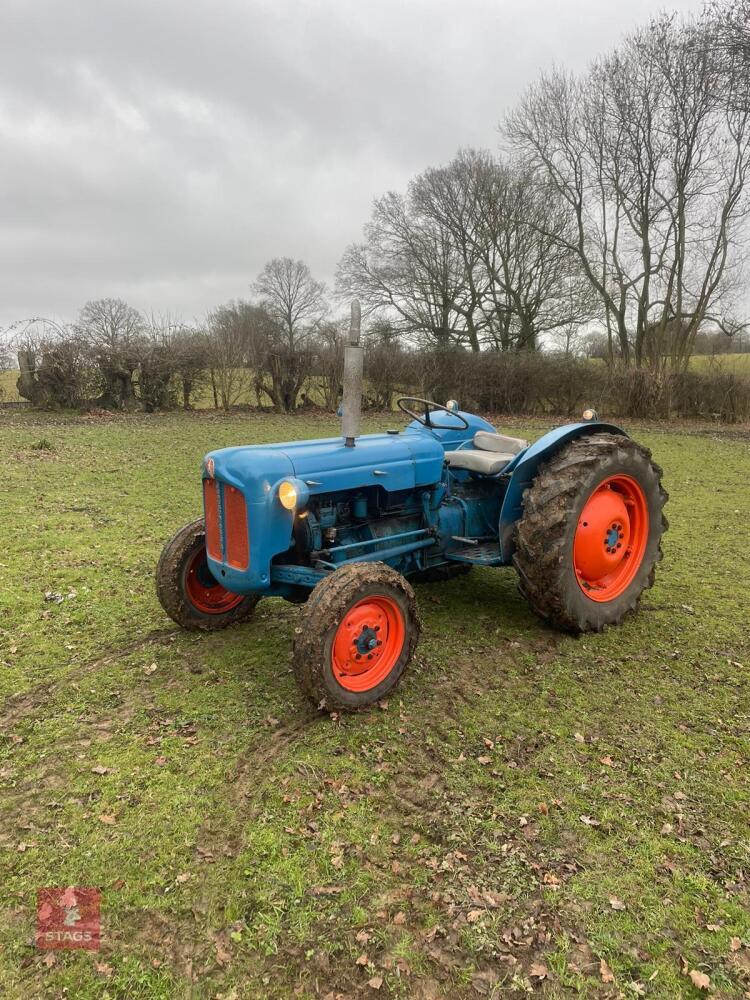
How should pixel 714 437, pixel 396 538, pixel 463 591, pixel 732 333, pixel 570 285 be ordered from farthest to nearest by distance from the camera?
1. pixel 570 285
2. pixel 732 333
3. pixel 714 437
4. pixel 463 591
5. pixel 396 538

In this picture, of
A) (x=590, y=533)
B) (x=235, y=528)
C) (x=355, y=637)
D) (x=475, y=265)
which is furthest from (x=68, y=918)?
(x=475, y=265)

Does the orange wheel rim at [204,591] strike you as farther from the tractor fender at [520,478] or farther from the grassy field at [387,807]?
the tractor fender at [520,478]

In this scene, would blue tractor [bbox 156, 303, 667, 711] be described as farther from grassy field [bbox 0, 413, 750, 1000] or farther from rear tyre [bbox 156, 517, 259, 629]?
grassy field [bbox 0, 413, 750, 1000]

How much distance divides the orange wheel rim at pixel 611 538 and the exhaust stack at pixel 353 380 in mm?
1550

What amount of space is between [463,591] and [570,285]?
21162 millimetres

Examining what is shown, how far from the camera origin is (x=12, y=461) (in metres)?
9.34

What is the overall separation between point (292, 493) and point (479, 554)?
1560 millimetres

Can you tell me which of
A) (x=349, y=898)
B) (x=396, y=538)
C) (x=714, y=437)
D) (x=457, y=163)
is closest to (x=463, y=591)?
(x=396, y=538)

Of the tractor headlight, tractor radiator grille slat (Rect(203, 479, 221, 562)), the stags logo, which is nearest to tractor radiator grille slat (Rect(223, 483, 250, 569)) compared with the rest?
tractor radiator grille slat (Rect(203, 479, 221, 562))

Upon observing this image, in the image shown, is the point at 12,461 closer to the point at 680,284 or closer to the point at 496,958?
the point at 496,958

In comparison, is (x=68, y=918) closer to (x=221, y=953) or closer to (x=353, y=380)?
(x=221, y=953)

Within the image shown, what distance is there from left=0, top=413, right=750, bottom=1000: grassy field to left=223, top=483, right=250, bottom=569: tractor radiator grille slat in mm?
682

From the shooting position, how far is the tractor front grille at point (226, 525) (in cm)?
335

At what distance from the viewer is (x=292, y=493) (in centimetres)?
318
